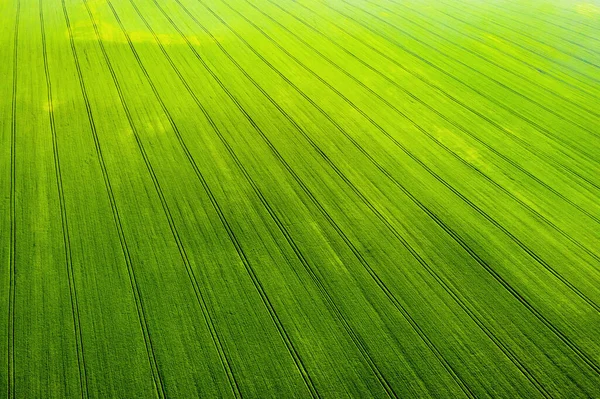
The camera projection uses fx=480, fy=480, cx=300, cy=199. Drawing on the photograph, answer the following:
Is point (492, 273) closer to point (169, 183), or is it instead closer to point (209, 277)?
point (209, 277)

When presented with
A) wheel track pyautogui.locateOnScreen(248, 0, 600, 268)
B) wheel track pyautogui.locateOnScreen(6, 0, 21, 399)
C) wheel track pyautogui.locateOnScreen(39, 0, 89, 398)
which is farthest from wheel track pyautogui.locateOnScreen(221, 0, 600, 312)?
wheel track pyautogui.locateOnScreen(6, 0, 21, 399)

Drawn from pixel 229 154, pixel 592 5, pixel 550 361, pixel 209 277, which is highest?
pixel 592 5

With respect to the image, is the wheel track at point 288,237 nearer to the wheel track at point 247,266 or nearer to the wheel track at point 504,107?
the wheel track at point 247,266

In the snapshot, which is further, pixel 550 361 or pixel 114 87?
pixel 114 87

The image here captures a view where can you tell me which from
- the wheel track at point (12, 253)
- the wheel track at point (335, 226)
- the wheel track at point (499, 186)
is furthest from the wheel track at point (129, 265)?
the wheel track at point (499, 186)

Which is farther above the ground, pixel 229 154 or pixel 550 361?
pixel 229 154

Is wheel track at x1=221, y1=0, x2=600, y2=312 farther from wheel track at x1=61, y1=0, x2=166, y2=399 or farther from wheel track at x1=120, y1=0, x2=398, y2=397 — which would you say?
wheel track at x1=61, y1=0, x2=166, y2=399

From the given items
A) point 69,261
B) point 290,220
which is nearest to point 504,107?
point 290,220

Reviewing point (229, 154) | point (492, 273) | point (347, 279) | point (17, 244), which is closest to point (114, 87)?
point (229, 154)

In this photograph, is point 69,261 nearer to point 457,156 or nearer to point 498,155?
point 457,156
